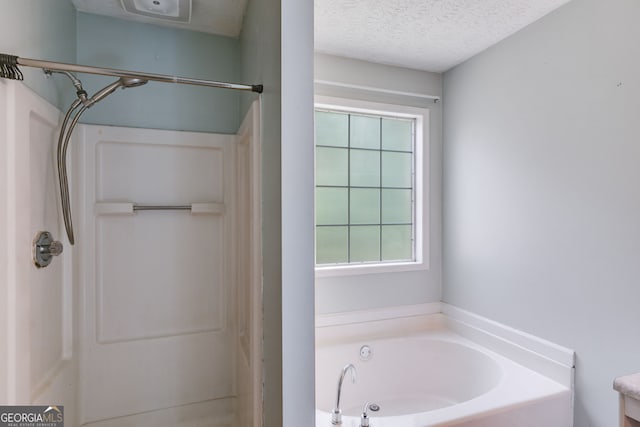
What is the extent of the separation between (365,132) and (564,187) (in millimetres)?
1265

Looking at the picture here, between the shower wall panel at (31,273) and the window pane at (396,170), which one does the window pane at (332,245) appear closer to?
the window pane at (396,170)

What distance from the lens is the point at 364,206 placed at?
7.94 ft

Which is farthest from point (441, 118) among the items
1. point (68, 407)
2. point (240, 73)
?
point (68, 407)

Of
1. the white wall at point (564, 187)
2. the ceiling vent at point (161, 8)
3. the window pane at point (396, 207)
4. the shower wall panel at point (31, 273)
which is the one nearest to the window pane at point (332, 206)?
the window pane at point (396, 207)

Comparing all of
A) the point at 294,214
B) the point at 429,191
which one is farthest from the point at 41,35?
the point at 429,191

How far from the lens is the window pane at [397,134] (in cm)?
248

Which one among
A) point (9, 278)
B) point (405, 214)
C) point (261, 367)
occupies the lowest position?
point (261, 367)

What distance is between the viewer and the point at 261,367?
125cm

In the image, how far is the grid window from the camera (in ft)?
7.57

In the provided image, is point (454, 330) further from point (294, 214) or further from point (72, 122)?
point (72, 122)

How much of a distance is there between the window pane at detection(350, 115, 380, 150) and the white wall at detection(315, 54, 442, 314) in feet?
0.51

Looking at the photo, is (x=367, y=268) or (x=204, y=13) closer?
(x=204, y=13)

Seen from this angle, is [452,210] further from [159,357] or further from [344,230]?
[159,357]

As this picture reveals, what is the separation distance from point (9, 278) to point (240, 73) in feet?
4.78
